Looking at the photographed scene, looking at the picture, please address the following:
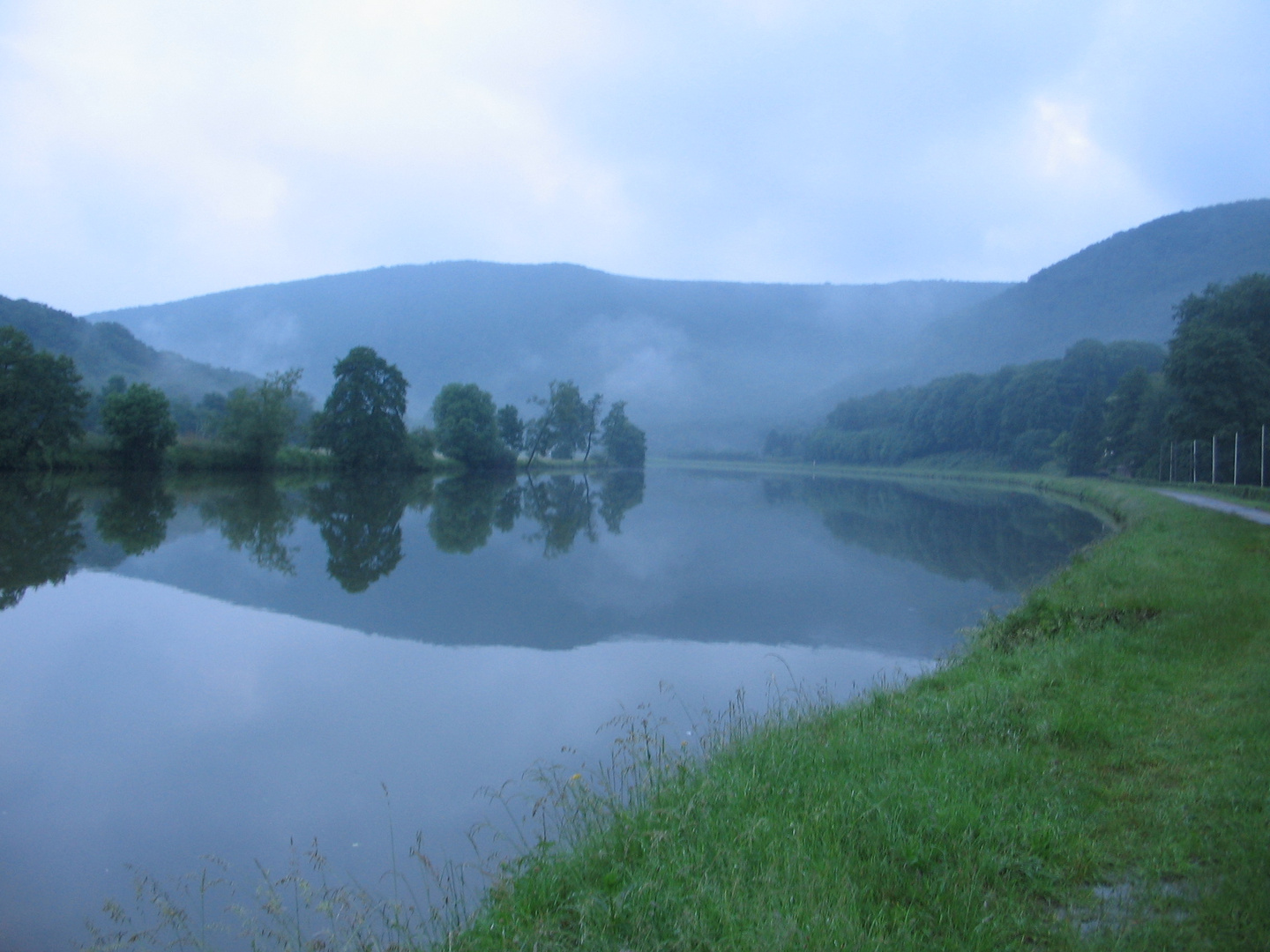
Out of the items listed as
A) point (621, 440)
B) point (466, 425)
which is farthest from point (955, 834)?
point (621, 440)

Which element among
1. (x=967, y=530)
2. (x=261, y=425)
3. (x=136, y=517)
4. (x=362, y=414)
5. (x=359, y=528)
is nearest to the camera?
(x=359, y=528)

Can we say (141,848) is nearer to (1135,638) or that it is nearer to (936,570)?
(1135,638)

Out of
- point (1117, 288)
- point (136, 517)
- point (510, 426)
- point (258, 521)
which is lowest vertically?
point (258, 521)

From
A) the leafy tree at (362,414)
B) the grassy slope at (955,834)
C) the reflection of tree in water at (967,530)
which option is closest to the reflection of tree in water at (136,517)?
the grassy slope at (955,834)

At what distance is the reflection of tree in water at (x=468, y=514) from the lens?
21.0 m

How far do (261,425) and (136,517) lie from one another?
93.2 feet

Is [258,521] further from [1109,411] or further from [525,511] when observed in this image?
[1109,411]

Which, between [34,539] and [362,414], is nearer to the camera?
[34,539]

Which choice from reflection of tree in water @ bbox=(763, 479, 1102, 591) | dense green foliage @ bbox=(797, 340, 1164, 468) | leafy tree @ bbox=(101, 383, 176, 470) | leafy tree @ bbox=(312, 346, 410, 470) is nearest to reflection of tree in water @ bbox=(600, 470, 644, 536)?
reflection of tree in water @ bbox=(763, 479, 1102, 591)

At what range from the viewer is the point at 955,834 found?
3.98 metres

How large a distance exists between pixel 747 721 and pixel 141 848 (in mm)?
4287

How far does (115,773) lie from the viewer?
6215 millimetres

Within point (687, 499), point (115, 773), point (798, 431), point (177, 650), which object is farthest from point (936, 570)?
point (798, 431)

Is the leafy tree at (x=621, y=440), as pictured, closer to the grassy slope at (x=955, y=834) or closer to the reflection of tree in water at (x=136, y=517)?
the reflection of tree in water at (x=136, y=517)
